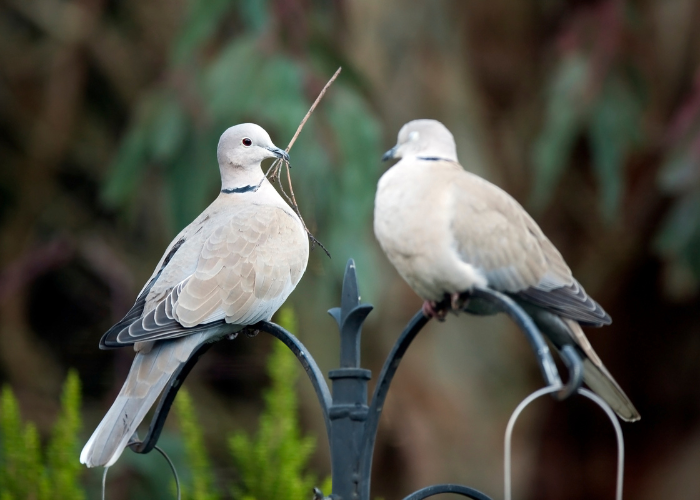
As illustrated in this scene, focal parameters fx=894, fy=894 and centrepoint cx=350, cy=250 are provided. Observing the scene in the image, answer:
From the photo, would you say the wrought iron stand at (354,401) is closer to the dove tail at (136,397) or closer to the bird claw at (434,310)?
the bird claw at (434,310)

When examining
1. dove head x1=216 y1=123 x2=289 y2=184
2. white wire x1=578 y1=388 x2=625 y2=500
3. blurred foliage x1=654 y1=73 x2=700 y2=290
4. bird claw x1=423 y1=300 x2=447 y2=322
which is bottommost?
white wire x1=578 y1=388 x2=625 y2=500

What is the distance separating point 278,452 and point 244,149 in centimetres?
120

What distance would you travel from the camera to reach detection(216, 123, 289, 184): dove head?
3.01m

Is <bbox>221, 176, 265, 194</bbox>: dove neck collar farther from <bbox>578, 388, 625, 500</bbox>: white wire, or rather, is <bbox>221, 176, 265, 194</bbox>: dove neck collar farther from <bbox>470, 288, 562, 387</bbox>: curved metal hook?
<bbox>578, 388, 625, 500</bbox>: white wire

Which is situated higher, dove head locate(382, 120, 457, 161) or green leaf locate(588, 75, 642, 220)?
green leaf locate(588, 75, 642, 220)

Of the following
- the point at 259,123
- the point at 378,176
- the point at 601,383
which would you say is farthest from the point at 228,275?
the point at 378,176

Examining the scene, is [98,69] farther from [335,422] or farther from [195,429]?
[335,422]

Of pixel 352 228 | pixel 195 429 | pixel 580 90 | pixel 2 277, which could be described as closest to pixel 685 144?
pixel 580 90

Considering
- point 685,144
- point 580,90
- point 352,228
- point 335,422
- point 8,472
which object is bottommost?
point 335,422

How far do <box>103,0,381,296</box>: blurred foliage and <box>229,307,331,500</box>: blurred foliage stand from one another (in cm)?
110

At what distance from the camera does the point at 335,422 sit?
6.84 ft

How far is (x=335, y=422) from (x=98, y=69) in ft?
18.3

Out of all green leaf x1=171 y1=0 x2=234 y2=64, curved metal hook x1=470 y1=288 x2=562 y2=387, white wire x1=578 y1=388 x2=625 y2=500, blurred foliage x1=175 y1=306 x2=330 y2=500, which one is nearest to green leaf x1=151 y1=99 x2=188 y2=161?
green leaf x1=171 y1=0 x2=234 y2=64

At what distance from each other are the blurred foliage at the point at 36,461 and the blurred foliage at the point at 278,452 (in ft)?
2.01
